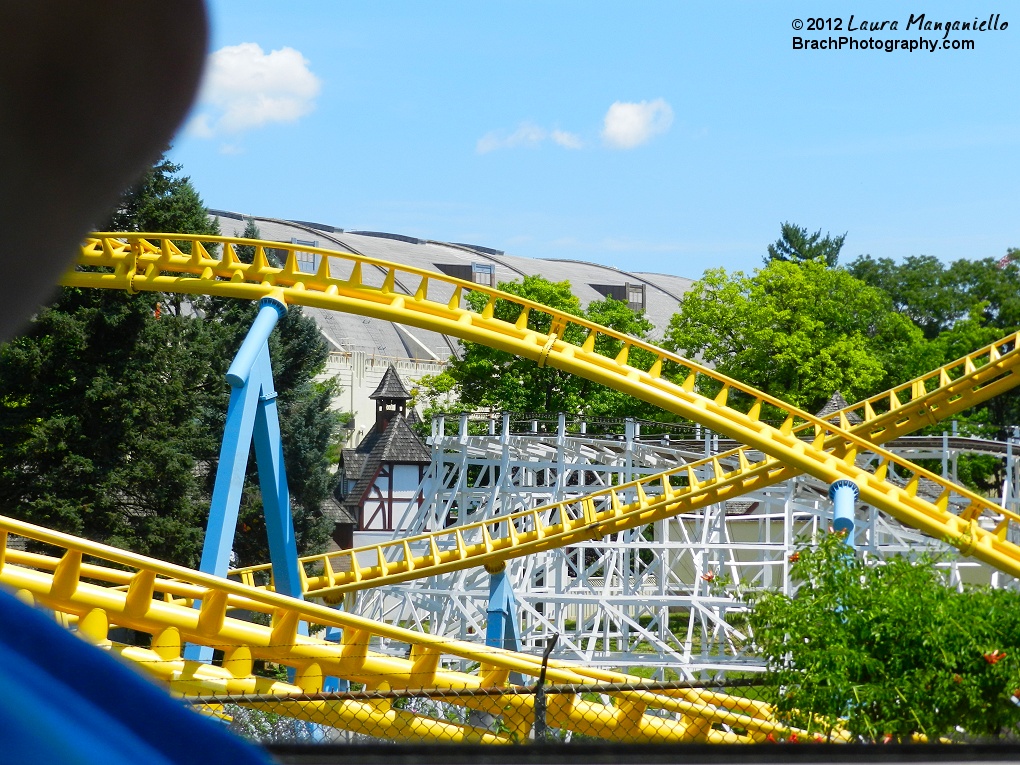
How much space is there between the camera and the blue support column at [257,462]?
354 inches

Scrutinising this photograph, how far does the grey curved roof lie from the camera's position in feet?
155

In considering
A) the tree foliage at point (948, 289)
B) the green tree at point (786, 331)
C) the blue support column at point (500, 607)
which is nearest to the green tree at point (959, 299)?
the tree foliage at point (948, 289)

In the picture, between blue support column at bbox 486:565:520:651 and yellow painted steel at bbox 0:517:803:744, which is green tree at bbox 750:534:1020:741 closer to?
yellow painted steel at bbox 0:517:803:744

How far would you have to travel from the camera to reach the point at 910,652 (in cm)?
503

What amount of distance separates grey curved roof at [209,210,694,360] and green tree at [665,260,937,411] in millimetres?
14756

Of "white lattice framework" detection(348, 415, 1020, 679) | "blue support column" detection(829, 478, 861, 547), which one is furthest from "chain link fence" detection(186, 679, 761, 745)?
"white lattice framework" detection(348, 415, 1020, 679)

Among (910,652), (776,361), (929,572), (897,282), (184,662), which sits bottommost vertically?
(184,662)

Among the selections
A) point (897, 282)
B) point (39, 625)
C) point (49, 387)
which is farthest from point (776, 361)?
point (39, 625)

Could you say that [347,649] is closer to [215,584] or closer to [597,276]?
[215,584]

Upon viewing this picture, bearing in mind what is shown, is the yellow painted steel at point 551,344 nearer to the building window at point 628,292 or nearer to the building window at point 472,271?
the building window at point 472,271

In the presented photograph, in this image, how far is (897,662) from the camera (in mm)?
5008

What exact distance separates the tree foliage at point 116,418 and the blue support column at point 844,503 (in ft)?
41.5

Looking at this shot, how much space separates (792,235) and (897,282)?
5.49 meters

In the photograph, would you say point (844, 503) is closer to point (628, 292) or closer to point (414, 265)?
point (414, 265)
